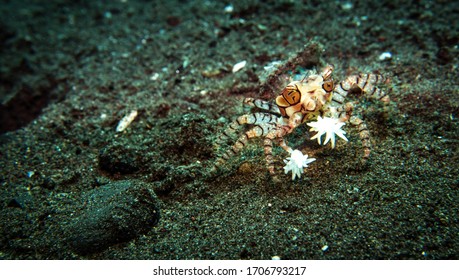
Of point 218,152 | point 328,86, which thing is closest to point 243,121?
point 218,152

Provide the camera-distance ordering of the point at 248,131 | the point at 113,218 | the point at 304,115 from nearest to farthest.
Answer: the point at 113,218 → the point at 304,115 → the point at 248,131

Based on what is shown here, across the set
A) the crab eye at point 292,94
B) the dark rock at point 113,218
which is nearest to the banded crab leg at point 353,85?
the crab eye at point 292,94

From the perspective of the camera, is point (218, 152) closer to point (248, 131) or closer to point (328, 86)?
point (248, 131)

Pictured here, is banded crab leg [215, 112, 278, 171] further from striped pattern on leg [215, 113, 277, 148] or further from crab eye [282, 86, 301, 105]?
crab eye [282, 86, 301, 105]

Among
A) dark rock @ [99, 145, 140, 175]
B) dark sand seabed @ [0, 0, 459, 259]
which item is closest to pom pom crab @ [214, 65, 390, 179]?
dark sand seabed @ [0, 0, 459, 259]

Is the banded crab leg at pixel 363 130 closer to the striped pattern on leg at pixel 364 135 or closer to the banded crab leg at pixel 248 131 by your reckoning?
the striped pattern on leg at pixel 364 135

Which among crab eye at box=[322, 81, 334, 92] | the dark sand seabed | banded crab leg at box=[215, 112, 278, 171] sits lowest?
the dark sand seabed
